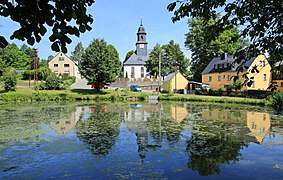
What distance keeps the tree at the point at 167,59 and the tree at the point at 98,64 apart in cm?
1975

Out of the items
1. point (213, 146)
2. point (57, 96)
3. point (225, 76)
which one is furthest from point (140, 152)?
point (225, 76)

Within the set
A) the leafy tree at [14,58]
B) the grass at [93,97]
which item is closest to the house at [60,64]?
the leafy tree at [14,58]

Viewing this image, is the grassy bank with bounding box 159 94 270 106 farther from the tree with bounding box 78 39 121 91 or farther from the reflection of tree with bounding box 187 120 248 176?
the reflection of tree with bounding box 187 120 248 176

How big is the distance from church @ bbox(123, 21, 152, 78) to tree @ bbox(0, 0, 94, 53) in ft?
174

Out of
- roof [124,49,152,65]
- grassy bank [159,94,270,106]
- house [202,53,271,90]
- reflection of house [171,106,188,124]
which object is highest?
roof [124,49,152,65]

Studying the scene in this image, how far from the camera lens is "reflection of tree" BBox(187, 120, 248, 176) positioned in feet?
19.7

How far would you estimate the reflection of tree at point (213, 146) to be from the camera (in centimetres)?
601

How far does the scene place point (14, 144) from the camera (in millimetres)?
7816

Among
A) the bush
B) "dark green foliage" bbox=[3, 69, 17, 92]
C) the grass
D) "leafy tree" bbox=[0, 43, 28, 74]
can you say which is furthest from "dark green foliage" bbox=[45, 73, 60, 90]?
"leafy tree" bbox=[0, 43, 28, 74]

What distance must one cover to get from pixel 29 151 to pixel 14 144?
3.90ft

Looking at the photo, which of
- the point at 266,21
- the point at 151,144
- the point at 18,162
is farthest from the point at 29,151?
the point at 266,21

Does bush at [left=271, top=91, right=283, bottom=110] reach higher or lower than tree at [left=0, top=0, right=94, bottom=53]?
lower

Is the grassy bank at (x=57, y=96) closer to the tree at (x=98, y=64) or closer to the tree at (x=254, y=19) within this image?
the tree at (x=98, y=64)

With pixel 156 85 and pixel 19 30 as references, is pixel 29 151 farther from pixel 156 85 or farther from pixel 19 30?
pixel 156 85
